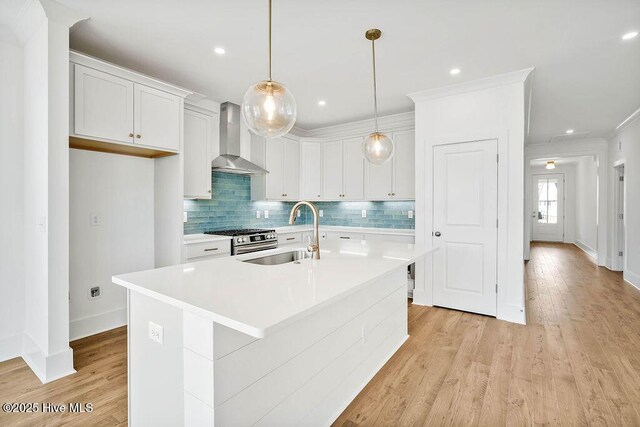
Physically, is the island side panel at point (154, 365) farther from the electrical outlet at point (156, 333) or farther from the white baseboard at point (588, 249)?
the white baseboard at point (588, 249)

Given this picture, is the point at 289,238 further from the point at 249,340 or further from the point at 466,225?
the point at 249,340

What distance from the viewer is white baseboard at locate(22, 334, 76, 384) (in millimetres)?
2232

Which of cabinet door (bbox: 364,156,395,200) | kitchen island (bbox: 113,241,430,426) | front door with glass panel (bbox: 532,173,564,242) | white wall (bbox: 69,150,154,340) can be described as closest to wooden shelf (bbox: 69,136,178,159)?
white wall (bbox: 69,150,154,340)

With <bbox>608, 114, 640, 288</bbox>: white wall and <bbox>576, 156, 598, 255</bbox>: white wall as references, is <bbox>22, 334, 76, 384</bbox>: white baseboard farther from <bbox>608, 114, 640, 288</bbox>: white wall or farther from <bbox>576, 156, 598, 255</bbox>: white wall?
<bbox>576, 156, 598, 255</bbox>: white wall

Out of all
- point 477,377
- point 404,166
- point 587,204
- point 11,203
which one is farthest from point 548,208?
point 11,203

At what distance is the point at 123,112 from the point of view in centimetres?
284

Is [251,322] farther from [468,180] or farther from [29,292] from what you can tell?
[468,180]

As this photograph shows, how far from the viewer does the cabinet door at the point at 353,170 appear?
496cm

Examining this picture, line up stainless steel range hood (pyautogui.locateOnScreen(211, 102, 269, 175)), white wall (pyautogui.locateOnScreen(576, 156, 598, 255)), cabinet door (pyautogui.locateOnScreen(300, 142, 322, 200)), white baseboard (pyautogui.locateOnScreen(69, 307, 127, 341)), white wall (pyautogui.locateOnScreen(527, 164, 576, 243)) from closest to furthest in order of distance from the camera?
white baseboard (pyautogui.locateOnScreen(69, 307, 127, 341)) < stainless steel range hood (pyautogui.locateOnScreen(211, 102, 269, 175)) < cabinet door (pyautogui.locateOnScreen(300, 142, 322, 200)) < white wall (pyautogui.locateOnScreen(576, 156, 598, 255)) < white wall (pyautogui.locateOnScreen(527, 164, 576, 243))

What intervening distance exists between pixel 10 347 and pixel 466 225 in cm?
439

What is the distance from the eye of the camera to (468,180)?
3.60 m

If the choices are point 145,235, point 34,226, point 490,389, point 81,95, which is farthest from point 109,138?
point 490,389

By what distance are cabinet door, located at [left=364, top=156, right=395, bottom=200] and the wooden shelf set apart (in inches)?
108

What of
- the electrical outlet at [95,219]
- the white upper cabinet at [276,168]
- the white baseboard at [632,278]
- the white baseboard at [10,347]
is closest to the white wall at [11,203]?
the white baseboard at [10,347]
